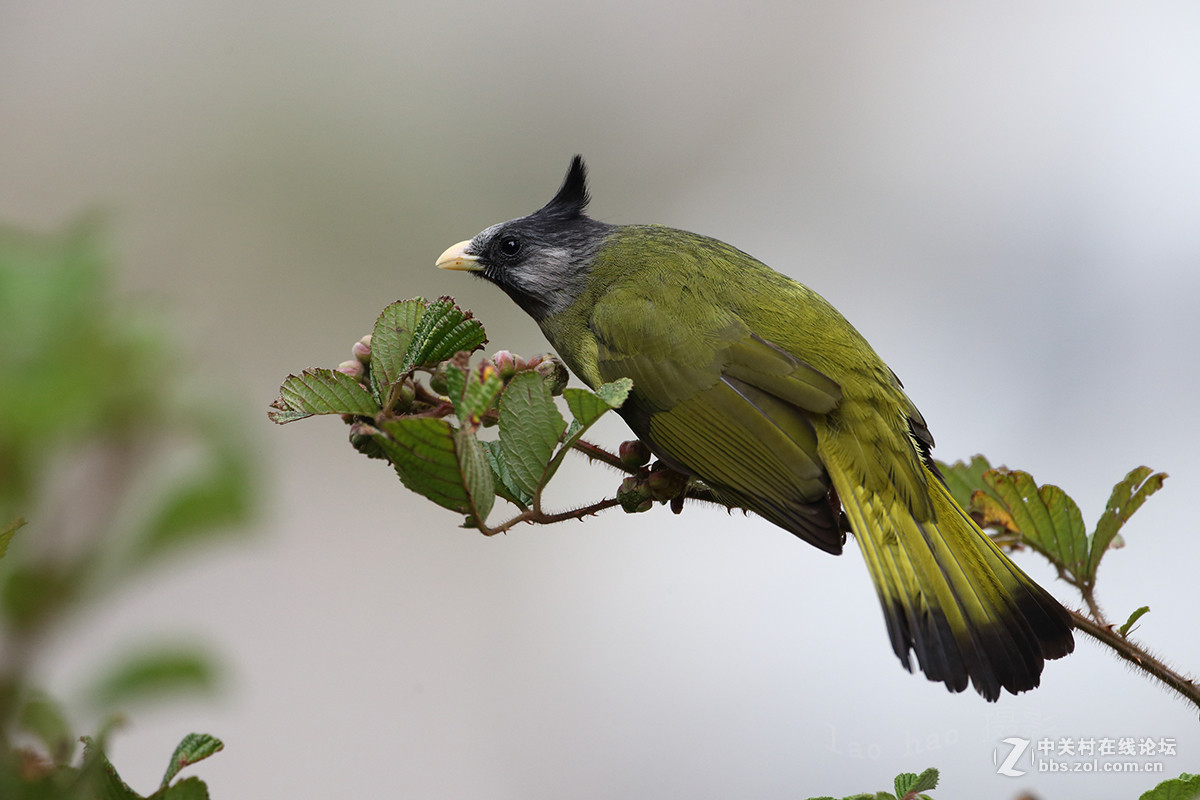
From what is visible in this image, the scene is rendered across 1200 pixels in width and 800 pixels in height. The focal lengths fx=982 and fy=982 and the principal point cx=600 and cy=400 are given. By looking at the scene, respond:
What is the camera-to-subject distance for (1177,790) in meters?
0.99

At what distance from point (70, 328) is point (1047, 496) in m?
1.24

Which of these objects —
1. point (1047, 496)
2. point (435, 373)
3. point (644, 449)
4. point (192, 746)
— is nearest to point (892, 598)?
point (1047, 496)

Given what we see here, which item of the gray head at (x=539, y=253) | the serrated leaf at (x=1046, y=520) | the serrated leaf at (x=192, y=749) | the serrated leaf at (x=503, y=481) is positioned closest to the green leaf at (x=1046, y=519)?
the serrated leaf at (x=1046, y=520)

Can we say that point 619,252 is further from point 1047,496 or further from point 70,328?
point 70,328

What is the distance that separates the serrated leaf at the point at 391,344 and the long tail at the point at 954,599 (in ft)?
2.79

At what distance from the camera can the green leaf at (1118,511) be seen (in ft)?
4.46

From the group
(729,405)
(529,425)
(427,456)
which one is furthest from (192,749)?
(729,405)

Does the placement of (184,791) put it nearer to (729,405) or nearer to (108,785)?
(108,785)

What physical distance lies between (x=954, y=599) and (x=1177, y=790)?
1.78ft

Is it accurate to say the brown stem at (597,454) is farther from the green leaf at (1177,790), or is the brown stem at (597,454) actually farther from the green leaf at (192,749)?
the green leaf at (1177,790)

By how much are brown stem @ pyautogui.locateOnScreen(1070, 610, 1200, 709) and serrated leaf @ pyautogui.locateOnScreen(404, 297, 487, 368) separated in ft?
2.65

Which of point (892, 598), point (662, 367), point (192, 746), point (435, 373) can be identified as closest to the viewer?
point (192, 746)

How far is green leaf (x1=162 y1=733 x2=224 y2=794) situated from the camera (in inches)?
31.3

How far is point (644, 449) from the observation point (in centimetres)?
158
